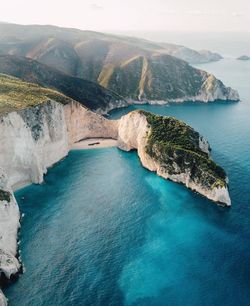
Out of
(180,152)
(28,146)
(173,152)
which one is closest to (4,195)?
(28,146)

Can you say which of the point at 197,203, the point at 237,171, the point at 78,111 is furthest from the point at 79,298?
the point at 78,111

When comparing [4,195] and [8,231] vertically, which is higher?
[4,195]

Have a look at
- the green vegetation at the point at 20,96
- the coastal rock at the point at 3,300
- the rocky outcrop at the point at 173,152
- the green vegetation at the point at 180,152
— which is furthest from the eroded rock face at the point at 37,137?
the coastal rock at the point at 3,300

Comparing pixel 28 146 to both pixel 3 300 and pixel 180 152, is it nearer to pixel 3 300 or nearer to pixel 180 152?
pixel 180 152

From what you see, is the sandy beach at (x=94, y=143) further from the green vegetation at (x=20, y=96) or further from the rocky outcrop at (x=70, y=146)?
the green vegetation at (x=20, y=96)

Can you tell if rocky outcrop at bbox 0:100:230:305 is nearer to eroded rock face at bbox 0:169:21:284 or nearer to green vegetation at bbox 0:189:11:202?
green vegetation at bbox 0:189:11:202

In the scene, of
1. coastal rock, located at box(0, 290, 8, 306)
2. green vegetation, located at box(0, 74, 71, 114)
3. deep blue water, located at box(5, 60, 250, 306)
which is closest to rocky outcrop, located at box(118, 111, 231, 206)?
deep blue water, located at box(5, 60, 250, 306)
